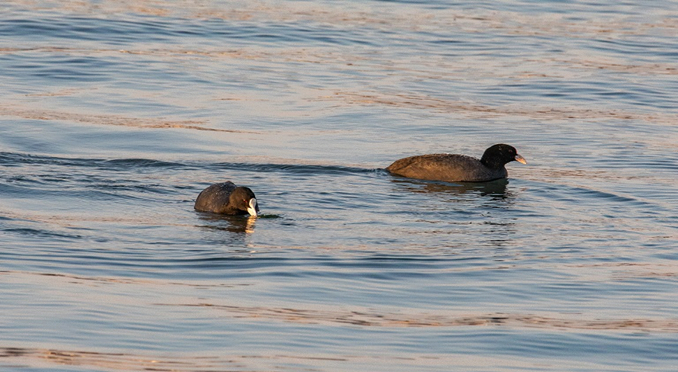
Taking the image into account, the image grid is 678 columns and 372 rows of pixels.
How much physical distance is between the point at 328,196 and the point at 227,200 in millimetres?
1533

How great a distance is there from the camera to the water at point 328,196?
353 inches

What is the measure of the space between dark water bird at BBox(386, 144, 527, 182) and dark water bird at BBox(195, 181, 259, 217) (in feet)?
10.3

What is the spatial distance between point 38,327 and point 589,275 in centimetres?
501

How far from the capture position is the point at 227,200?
13.6 metres

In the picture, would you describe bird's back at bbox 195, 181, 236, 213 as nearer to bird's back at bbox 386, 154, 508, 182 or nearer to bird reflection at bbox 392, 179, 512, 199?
bird reflection at bbox 392, 179, 512, 199

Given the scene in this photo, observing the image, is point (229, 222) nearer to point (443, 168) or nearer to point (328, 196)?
point (328, 196)

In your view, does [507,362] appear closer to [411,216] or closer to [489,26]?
[411,216]

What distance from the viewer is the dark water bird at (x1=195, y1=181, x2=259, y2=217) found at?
1339 cm

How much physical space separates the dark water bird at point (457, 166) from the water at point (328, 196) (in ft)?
0.84

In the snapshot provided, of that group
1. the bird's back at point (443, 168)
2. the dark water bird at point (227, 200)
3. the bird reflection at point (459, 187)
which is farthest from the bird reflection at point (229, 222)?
the bird's back at point (443, 168)

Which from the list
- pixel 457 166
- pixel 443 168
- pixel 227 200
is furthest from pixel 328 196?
pixel 457 166

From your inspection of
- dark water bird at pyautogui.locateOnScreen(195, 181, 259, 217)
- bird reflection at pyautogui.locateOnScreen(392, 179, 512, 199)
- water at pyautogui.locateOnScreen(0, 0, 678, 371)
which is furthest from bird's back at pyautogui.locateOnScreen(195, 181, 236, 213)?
bird reflection at pyautogui.locateOnScreen(392, 179, 512, 199)

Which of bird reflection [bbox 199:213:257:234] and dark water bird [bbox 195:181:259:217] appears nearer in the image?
bird reflection [bbox 199:213:257:234]

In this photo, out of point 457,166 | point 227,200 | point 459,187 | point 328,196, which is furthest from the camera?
point 457,166
